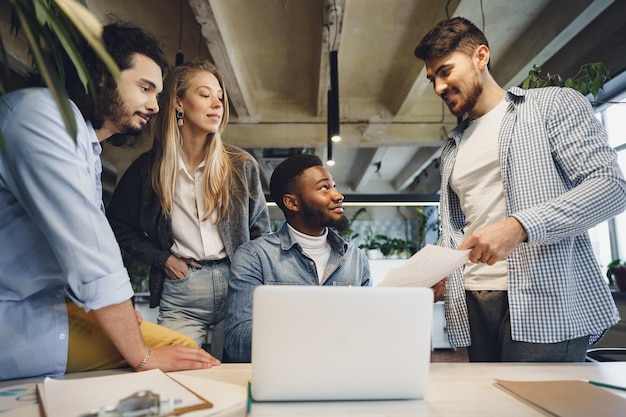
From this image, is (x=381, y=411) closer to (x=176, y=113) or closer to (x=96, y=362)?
(x=96, y=362)

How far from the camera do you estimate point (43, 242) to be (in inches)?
36.3

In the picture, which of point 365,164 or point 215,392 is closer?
point 215,392

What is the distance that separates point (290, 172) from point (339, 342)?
1418 millimetres

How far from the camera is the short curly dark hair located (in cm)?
200

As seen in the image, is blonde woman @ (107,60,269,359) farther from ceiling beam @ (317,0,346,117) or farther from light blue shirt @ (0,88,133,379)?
ceiling beam @ (317,0,346,117)

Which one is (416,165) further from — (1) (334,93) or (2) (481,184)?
(2) (481,184)

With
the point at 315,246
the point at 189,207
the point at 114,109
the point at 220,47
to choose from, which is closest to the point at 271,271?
the point at 315,246

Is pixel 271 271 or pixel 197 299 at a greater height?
pixel 271 271

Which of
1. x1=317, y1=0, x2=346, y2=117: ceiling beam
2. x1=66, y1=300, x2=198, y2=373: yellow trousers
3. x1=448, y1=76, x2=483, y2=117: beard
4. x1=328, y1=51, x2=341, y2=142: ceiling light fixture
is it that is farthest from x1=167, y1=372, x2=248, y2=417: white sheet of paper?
x1=317, y1=0, x2=346, y2=117: ceiling beam

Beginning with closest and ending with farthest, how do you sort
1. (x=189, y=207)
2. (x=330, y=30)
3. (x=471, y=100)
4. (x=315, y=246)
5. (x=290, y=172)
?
(x=471, y=100)
(x=189, y=207)
(x=315, y=246)
(x=290, y=172)
(x=330, y=30)

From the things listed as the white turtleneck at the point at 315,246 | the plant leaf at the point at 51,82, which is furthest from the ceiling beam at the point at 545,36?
the plant leaf at the point at 51,82

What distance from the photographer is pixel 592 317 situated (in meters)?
1.20

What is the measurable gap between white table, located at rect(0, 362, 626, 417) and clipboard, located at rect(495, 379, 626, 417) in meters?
0.02

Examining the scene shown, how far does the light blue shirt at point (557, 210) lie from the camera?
113cm
